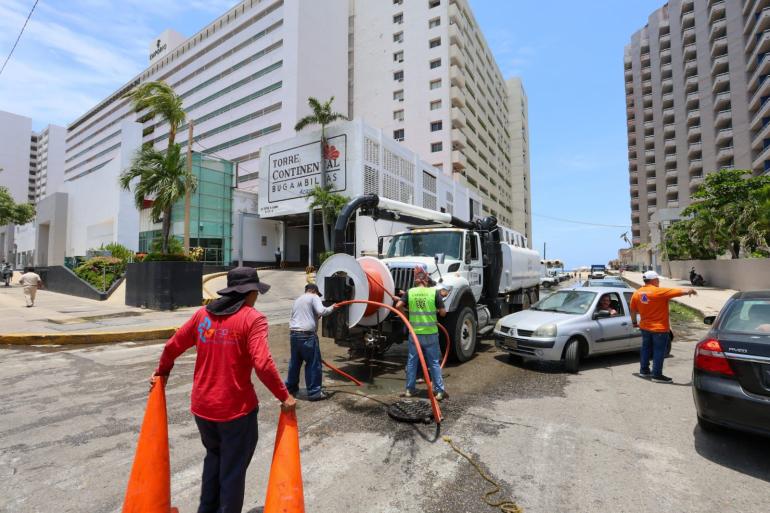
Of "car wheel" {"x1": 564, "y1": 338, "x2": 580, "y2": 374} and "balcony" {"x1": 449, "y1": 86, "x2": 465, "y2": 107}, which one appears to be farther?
"balcony" {"x1": 449, "y1": 86, "x2": 465, "y2": 107}

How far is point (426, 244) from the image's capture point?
895 centimetres

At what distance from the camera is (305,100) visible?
51.6 metres

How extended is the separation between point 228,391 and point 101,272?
2354 cm

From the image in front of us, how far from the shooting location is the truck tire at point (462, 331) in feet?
24.6

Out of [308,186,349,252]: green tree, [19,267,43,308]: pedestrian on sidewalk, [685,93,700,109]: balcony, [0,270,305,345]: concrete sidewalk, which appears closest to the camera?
[0,270,305,345]: concrete sidewalk

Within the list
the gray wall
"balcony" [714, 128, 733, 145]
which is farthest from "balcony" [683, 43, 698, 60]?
the gray wall

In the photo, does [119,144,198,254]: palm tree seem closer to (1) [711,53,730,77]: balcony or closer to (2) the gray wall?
(2) the gray wall

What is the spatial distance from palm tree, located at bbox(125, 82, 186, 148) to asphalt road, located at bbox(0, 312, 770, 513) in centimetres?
1336

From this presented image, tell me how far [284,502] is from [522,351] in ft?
19.0

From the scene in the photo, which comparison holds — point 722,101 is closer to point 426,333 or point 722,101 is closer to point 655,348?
point 655,348

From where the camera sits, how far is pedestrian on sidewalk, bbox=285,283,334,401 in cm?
574

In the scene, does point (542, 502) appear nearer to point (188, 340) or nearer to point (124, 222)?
point (188, 340)

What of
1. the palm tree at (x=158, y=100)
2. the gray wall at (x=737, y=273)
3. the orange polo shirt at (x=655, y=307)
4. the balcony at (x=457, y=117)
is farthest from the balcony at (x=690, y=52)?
the orange polo shirt at (x=655, y=307)

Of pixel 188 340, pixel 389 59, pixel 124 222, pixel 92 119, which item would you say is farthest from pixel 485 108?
pixel 92 119
